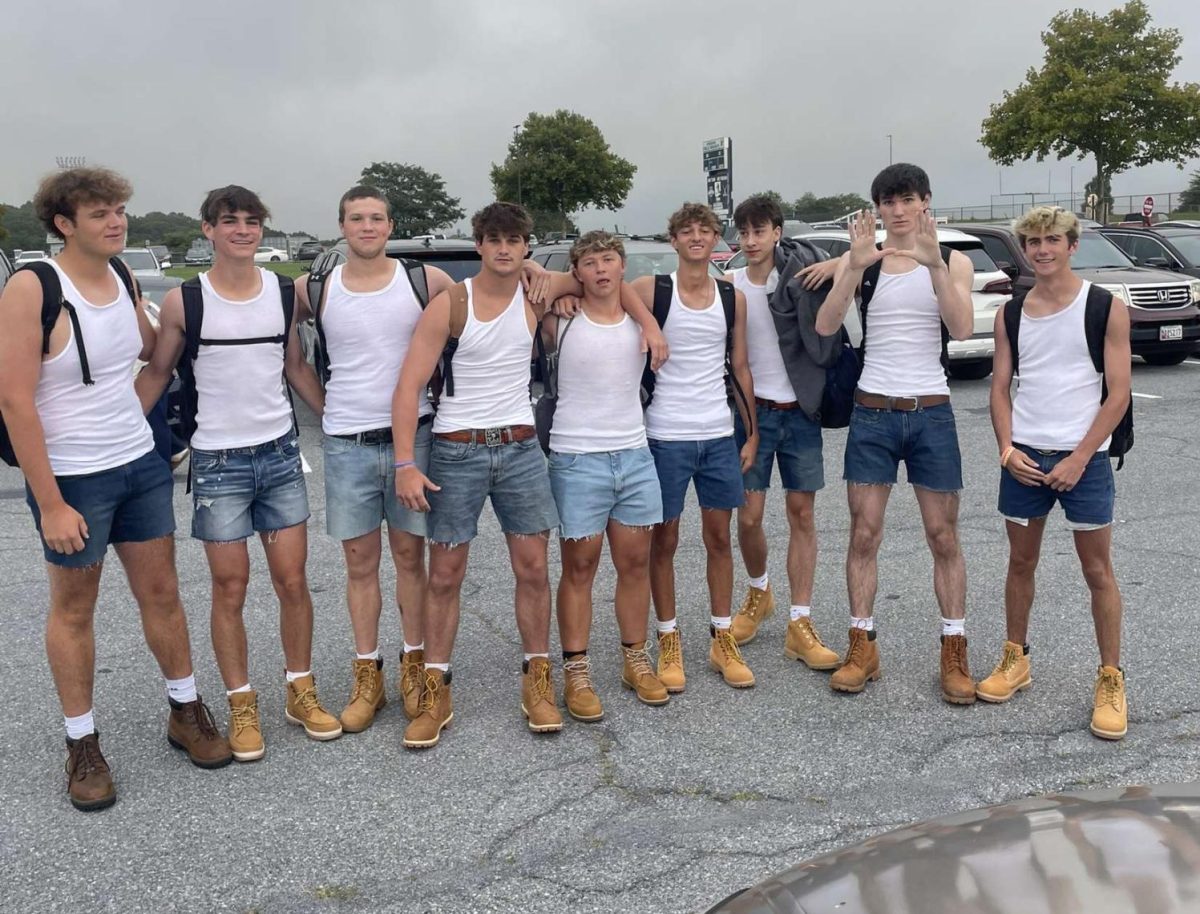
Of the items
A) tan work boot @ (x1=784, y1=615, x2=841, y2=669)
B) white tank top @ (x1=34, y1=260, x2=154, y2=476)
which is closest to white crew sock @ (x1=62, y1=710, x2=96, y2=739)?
white tank top @ (x1=34, y1=260, x2=154, y2=476)

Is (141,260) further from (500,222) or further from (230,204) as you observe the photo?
(500,222)

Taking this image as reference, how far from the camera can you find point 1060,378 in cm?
390

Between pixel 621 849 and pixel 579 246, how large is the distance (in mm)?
2146

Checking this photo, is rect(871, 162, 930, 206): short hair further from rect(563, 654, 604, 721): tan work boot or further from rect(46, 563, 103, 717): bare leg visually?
rect(46, 563, 103, 717): bare leg

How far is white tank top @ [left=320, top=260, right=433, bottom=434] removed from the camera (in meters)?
3.88

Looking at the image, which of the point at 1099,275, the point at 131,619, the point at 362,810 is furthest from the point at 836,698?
the point at 1099,275

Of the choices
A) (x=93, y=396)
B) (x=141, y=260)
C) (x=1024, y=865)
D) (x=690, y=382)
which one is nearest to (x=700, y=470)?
(x=690, y=382)

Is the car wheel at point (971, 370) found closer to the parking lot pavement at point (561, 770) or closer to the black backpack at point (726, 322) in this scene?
the parking lot pavement at point (561, 770)

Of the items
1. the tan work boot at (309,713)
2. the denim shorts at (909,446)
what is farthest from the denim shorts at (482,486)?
the denim shorts at (909,446)

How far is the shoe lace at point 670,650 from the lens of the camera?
4.41 meters

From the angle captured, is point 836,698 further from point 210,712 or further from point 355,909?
point 210,712

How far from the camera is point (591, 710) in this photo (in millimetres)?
4074

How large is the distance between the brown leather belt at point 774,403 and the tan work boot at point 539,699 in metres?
1.43

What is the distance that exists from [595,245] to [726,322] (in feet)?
2.16
